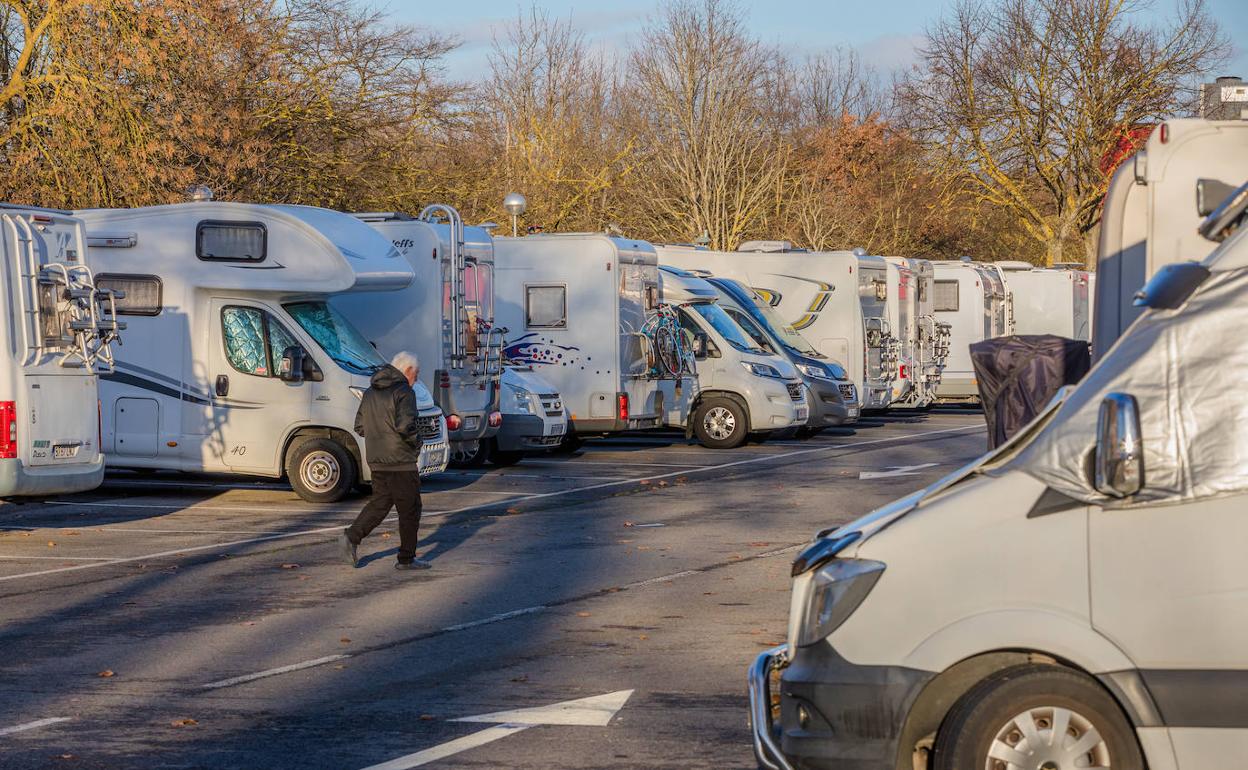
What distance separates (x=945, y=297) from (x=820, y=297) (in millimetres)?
6667

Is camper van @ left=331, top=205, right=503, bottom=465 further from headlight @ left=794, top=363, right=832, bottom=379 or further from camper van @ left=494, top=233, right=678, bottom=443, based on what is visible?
headlight @ left=794, top=363, right=832, bottom=379

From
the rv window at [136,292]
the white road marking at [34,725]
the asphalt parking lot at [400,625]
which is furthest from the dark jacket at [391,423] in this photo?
the rv window at [136,292]

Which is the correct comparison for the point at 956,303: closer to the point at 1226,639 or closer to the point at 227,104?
the point at 227,104

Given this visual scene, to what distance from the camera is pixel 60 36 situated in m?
25.1

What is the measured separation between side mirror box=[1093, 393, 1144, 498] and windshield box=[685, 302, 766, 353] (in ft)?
67.8

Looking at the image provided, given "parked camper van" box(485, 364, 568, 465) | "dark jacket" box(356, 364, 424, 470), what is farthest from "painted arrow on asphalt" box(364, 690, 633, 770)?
"parked camper van" box(485, 364, 568, 465)

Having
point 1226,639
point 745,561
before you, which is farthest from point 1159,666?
point 745,561

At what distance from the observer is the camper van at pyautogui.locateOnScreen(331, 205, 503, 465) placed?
20.4 meters

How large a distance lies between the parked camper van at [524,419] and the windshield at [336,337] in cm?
354

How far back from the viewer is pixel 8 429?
14.7m

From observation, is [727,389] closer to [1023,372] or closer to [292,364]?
[292,364]

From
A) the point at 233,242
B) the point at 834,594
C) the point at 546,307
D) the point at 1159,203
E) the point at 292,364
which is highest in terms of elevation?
the point at 233,242

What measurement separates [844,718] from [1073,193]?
45062 mm

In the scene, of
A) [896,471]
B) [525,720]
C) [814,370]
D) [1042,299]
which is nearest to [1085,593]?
[525,720]
